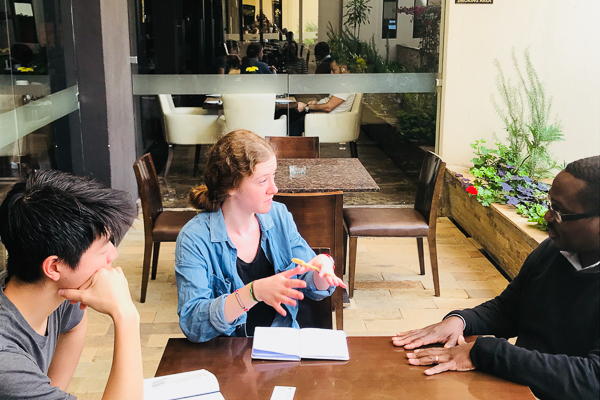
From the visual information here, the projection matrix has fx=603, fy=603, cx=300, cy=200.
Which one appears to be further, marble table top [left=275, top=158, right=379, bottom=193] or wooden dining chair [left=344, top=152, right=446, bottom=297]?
wooden dining chair [left=344, top=152, right=446, bottom=297]

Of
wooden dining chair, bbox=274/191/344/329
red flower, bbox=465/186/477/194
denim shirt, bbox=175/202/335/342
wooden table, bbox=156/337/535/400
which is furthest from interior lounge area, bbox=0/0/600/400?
wooden table, bbox=156/337/535/400

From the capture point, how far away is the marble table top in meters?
3.42

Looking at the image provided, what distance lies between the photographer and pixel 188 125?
18.5ft

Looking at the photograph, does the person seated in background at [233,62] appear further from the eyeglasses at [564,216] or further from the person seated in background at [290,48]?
the eyeglasses at [564,216]

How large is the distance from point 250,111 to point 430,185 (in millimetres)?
2329

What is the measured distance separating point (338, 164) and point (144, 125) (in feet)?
7.64

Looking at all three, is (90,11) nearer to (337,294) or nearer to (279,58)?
(279,58)

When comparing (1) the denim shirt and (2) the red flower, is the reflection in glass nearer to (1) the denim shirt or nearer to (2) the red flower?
(1) the denim shirt

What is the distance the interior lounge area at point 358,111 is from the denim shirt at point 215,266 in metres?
1.46

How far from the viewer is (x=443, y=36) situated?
17.9 ft

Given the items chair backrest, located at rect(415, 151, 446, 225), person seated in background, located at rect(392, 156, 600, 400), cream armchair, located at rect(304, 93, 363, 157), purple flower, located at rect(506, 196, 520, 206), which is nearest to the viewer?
person seated in background, located at rect(392, 156, 600, 400)

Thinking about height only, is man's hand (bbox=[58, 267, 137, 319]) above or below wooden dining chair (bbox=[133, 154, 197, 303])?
above

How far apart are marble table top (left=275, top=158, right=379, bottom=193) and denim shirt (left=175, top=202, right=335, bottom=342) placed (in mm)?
1242

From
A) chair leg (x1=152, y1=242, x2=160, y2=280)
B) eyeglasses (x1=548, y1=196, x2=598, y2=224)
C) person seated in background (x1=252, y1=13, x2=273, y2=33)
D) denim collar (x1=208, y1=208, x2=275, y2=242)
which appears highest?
person seated in background (x1=252, y1=13, x2=273, y2=33)
